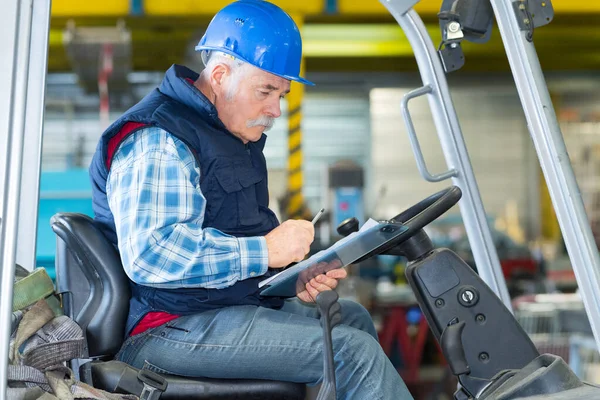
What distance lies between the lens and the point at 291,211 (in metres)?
8.88

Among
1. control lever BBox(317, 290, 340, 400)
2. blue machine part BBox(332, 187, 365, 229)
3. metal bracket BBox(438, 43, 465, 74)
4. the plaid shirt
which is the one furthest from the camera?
blue machine part BBox(332, 187, 365, 229)

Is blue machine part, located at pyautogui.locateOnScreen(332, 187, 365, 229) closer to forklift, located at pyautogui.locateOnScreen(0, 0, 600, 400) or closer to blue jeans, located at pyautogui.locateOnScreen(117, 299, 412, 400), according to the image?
forklift, located at pyautogui.locateOnScreen(0, 0, 600, 400)

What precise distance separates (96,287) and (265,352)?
0.51 metres

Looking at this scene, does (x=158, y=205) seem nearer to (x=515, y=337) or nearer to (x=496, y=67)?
(x=515, y=337)

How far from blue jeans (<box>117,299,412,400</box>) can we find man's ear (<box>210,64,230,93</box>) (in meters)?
0.64

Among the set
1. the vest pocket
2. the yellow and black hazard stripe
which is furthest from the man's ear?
the yellow and black hazard stripe

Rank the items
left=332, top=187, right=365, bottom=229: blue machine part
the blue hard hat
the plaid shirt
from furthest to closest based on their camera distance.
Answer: left=332, top=187, right=365, bottom=229: blue machine part < the blue hard hat < the plaid shirt

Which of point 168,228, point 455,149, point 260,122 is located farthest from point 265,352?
point 455,149

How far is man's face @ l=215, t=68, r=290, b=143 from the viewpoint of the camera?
2365 millimetres

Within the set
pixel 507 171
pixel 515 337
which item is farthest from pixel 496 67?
pixel 515 337

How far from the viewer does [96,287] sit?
91.0 inches

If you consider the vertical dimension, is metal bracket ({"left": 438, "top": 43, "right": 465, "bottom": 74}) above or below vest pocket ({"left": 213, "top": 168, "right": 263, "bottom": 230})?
above

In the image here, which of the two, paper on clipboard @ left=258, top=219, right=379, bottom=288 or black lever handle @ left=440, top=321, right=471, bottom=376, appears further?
black lever handle @ left=440, top=321, right=471, bottom=376

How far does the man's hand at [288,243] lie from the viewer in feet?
7.19
